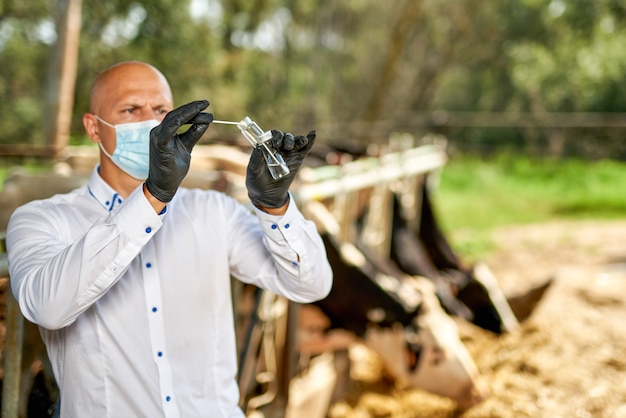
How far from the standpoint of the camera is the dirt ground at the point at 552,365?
11.8 ft

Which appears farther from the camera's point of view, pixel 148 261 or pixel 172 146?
pixel 148 261

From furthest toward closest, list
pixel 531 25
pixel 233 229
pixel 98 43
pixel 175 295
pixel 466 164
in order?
pixel 531 25
pixel 466 164
pixel 98 43
pixel 233 229
pixel 175 295

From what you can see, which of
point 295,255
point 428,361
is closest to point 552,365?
point 428,361

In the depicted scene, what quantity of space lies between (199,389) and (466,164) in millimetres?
13558

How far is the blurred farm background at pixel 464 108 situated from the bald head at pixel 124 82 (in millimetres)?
2086

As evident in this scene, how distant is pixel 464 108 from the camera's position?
1095 inches

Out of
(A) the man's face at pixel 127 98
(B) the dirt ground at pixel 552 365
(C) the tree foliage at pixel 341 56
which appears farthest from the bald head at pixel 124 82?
(C) the tree foliage at pixel 341 56

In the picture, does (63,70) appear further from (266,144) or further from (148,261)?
(266,144)

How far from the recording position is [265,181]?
180 cm

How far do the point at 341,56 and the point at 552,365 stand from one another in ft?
81.2

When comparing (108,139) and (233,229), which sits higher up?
(108,139)

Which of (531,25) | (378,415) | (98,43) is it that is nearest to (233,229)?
(378,415)

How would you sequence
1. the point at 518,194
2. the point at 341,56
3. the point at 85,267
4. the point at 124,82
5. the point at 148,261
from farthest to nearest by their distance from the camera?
the point at 341,56 < the point at 518,194 < the point at 124,82 < the point at 148,261 < the point at 85,267

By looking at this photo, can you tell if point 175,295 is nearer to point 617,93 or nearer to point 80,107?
point 80,107
